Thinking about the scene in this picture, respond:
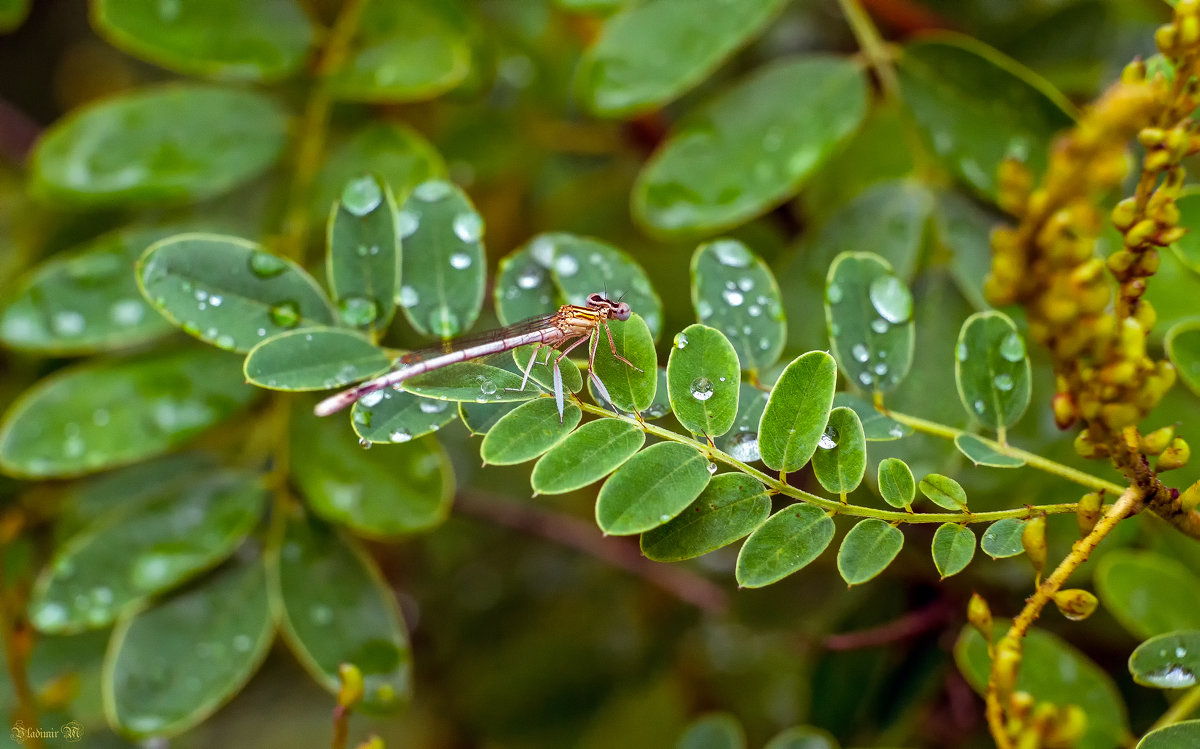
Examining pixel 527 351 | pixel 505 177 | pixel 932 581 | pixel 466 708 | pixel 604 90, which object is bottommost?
pixel 466 708

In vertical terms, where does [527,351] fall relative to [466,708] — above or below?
above

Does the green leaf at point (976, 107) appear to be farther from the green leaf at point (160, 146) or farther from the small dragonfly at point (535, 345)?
the green leaf at point (160, 146)

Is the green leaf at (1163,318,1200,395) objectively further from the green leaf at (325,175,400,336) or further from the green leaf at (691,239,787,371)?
the green leaf at (325,175,400,336)

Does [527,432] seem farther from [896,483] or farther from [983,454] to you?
[983,454]

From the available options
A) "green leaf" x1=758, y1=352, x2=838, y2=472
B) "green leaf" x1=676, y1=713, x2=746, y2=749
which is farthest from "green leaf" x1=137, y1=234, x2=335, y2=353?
"green leaf" x1=676, y1=713, x2=746, y2=749

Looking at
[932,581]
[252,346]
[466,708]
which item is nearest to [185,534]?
[252,346]

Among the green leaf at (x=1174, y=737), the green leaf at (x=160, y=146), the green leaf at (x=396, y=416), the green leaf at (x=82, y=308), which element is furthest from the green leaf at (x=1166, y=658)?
the green leaf at (x=160, y=146)

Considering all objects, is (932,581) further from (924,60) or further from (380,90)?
(380,90)
